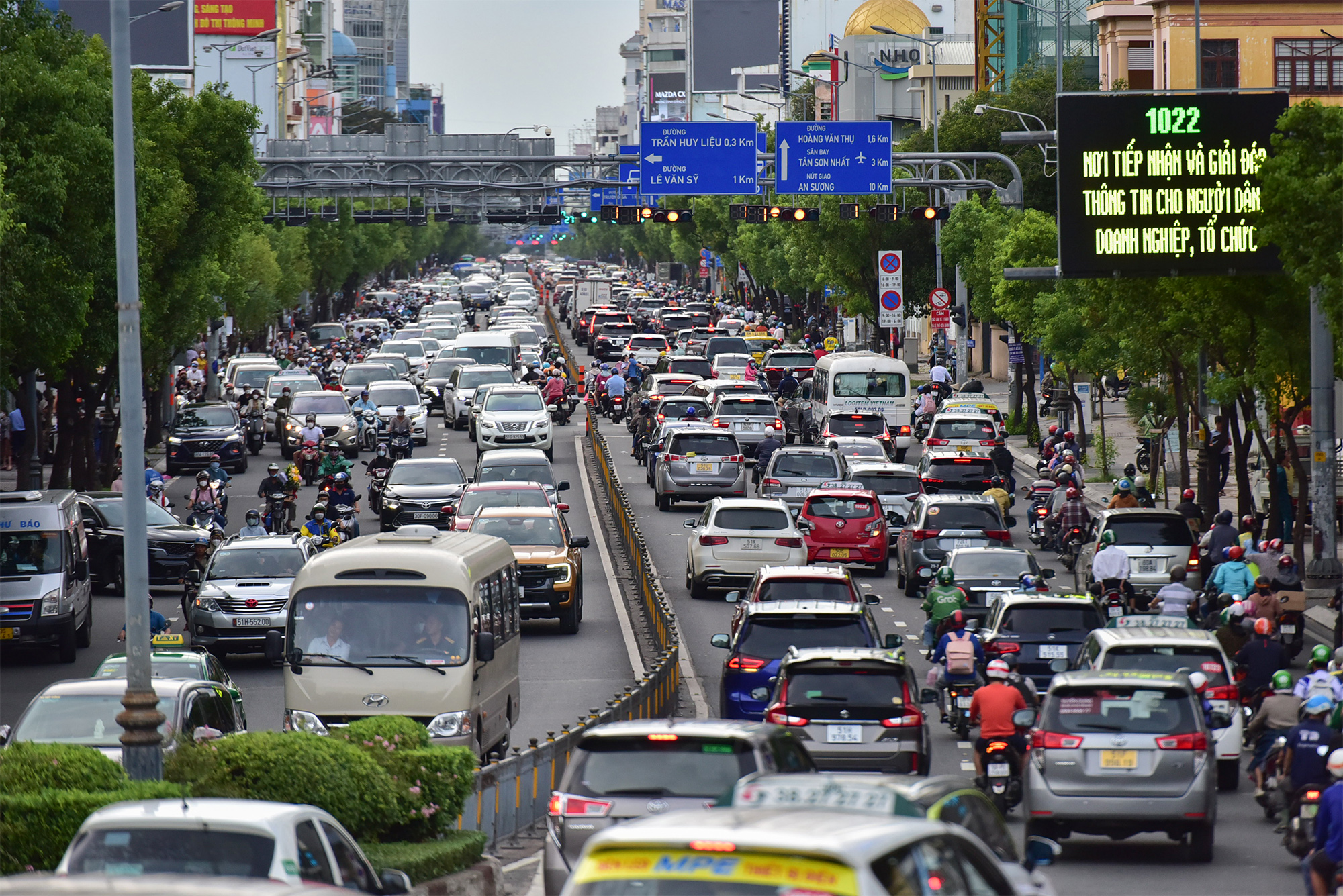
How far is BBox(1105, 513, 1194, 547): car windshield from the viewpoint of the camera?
27.7 m

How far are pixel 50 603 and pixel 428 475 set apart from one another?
33.9ft

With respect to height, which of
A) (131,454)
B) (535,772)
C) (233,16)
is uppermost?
(233,16)

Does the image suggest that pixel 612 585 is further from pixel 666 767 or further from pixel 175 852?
pixel 175 852

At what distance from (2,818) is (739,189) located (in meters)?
43.2

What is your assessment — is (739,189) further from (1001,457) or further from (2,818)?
(2,818)

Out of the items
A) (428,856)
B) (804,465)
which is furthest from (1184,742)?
(804,465)

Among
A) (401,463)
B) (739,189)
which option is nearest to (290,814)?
(401,463)

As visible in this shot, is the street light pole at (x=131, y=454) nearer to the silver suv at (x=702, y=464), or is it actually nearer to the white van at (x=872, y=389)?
the silver suv at (x=702, y=464)

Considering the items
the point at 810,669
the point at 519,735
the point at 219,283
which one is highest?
the point at 219,283

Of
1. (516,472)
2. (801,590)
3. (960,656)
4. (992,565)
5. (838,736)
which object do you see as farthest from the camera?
(516,472)

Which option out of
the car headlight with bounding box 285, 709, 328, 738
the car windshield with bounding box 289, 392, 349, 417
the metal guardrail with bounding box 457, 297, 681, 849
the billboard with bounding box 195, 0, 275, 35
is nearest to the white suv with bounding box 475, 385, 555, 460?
the car windshield with bounding box 289, 392, 349, 417

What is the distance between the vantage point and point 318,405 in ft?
161

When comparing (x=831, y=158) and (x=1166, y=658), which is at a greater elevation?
(x=831, y=158)

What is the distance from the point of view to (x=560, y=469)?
47062 mm
